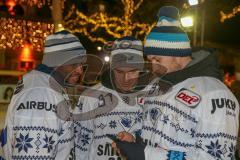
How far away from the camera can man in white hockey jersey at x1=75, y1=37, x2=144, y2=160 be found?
5152mm

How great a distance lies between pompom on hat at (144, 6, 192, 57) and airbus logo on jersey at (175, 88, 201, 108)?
0.30 meters

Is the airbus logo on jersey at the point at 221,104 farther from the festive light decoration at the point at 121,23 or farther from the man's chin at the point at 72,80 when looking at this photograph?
the festive light decoration at the point at 121,23

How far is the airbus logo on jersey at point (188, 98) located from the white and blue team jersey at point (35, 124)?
98 centimetres

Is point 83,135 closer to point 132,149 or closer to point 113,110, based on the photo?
point 113,110

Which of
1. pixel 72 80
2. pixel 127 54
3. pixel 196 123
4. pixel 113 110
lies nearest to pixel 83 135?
pixel 113 110

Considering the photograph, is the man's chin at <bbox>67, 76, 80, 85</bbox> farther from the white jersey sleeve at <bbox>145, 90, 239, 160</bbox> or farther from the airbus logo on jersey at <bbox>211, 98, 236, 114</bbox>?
the airbus logo on jersey at <bbox>211, 98, 236, 114</bbox>

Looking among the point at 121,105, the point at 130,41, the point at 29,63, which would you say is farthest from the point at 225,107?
the point at 29,63

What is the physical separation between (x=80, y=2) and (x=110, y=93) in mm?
24894

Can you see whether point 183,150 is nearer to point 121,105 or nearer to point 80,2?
point 121,105

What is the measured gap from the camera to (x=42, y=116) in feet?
12.7

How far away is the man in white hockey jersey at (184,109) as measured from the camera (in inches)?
136

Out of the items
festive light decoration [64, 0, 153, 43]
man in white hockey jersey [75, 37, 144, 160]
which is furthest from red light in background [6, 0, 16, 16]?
man in white hockey jersey [75, 37, 144, 160]

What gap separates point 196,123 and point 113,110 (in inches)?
73.3

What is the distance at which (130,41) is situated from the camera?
5770 millimetres
